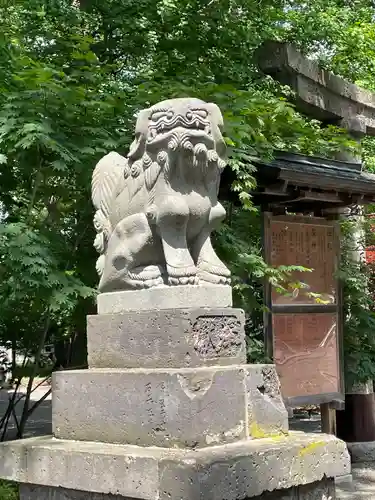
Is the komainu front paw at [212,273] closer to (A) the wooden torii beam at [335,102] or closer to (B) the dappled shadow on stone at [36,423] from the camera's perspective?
(A) the wooden torii beam at [335,102]

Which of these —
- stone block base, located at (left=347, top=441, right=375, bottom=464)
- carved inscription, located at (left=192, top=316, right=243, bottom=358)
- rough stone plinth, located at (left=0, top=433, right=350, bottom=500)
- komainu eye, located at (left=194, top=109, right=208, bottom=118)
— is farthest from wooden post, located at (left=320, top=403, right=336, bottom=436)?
komainu eye, located at (left=194, top=109, right=208, bottom=118)

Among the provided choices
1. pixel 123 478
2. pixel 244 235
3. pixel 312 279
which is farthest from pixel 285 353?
pixel 123 478

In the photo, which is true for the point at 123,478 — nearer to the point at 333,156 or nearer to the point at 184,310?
the point at 184,310

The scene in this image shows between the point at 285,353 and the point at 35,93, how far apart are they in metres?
4.01

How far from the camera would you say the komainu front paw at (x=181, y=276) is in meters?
4.34

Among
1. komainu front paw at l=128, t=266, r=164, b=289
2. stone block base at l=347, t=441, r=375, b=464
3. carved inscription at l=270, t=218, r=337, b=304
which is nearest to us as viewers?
komainu front paw at l=128, t=266, r=164, b=289

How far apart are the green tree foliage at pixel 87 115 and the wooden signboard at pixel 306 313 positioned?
34cm

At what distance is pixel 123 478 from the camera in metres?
4.00

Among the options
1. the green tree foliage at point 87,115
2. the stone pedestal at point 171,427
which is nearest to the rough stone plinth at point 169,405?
the stone pedestal at point 171,427

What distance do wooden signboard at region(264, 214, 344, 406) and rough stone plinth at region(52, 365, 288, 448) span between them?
3821 mm

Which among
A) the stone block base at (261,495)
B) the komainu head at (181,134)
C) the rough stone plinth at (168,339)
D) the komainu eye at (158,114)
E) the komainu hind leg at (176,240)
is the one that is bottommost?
the stone block base at (261,495)

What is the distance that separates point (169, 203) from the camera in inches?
171

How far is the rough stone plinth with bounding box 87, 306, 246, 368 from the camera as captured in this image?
4.22 m

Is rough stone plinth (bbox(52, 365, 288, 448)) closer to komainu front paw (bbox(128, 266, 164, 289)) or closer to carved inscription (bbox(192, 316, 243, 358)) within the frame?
carved inscription (bbox(192, 316, 243, 358))
